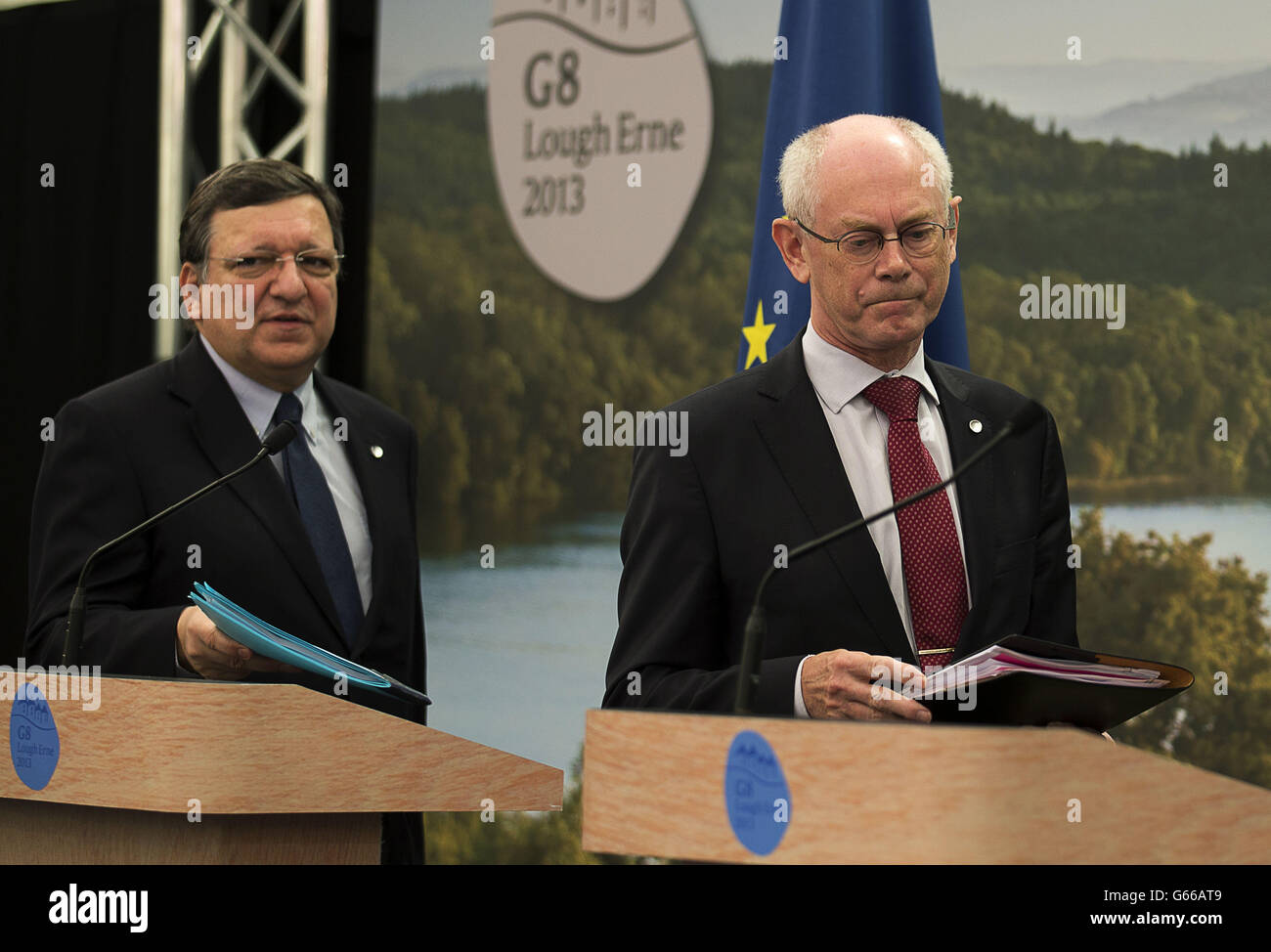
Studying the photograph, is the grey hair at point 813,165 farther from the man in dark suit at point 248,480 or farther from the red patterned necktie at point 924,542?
the man in dark suit at point 248,480

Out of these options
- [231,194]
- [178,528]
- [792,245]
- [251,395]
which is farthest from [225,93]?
[792,245]

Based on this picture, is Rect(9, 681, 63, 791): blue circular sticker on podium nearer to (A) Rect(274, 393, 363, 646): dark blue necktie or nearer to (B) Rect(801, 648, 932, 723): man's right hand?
(A) Rect(274, 393, 363, 646): dark blue necktie

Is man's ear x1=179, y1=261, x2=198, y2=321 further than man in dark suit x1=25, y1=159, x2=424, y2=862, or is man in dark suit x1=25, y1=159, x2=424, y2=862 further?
man's ear x1=179, y1=261, x2=198, y2=321

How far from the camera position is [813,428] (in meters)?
2.03

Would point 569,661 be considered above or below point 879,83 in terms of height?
below

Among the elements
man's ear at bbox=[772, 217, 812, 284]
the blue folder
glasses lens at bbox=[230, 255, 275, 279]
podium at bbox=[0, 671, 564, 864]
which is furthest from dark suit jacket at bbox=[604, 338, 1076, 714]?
glasses lens at bbox=[230, 255, 275, 279]

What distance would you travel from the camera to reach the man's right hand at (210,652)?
1.92 metres

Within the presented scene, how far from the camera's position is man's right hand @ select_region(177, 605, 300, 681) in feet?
6.28

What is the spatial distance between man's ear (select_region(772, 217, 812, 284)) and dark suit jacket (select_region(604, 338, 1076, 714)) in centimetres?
13

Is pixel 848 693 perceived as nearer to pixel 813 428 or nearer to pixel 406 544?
pixel 813 428

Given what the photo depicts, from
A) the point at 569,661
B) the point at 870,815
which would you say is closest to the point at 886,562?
the point at 870,815

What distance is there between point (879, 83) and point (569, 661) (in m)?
2.50

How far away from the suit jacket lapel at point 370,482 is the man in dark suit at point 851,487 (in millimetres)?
541

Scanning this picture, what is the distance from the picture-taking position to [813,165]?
2.05m
